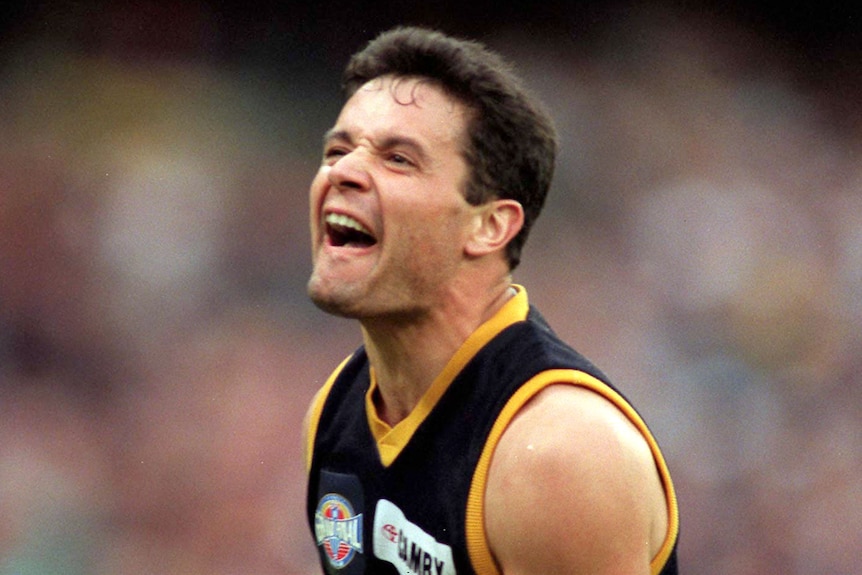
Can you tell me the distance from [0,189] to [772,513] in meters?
3.93

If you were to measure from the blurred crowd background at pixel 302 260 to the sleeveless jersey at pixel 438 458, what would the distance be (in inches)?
98.4

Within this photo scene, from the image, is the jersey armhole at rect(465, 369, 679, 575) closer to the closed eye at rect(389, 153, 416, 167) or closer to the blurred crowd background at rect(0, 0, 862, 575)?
the closed eye at rect(389, 153, 416, 167)

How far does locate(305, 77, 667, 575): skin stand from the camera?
2482mm

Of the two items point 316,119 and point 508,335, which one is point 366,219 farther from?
point 316,119

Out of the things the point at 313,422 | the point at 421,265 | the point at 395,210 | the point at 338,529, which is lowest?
the point at 338,529

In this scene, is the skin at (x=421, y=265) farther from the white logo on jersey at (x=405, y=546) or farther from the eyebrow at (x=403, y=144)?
the white logo on jersey at (x=405, y=546)

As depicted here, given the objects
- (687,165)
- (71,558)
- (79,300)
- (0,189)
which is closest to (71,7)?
(0,189)

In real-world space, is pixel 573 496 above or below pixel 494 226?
below

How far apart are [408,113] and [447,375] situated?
2.01 ft

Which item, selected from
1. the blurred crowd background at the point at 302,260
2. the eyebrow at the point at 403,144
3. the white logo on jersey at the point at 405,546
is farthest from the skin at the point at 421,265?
the blurred crowd background at the point at 302,260

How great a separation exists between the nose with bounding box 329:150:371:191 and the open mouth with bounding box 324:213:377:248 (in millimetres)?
74

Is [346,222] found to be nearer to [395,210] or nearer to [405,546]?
[395,210]

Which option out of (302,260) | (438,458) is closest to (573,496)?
(438,458)

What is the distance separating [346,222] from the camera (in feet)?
9.23
